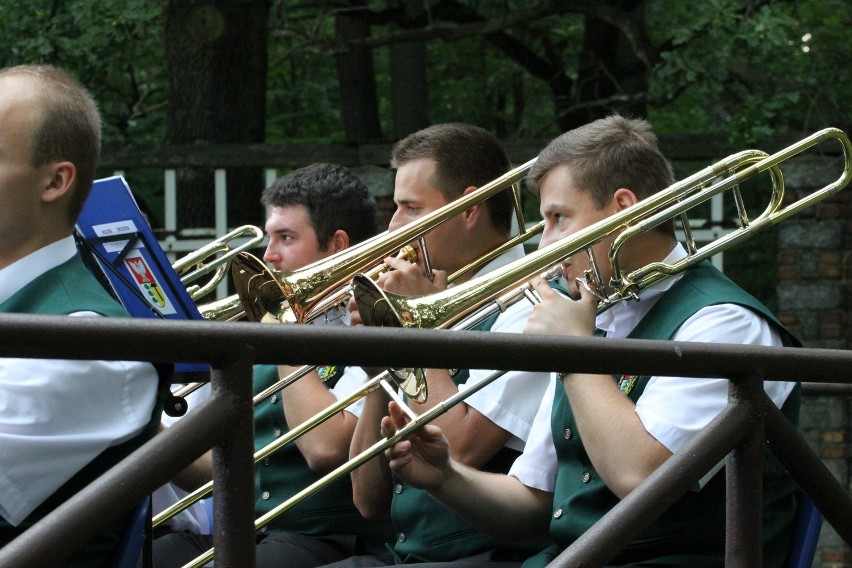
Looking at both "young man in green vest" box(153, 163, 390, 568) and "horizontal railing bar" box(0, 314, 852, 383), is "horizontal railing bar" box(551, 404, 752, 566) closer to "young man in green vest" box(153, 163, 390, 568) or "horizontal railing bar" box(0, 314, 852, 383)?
"horizontal railing bar" box(0, 314, 852, 383)

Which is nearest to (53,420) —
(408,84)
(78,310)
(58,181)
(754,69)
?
(78,310)

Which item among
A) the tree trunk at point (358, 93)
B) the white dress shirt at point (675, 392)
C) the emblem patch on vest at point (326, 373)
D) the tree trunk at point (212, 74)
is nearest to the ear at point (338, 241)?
the emblem patch on vest at point (326, 373)

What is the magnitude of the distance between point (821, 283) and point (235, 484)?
465 centimetres

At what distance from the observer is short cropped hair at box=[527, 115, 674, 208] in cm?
280

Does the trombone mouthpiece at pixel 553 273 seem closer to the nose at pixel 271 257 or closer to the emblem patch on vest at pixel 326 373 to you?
the emblem patch on vest at pixel 326 373

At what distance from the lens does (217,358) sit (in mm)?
1588

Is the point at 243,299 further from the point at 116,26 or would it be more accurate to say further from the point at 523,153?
the point at 116,26

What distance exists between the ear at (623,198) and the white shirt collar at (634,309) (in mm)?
130

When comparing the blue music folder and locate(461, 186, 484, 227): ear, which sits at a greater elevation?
the blue music folder

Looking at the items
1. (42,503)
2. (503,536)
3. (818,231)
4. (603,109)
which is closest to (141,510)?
(42,503)

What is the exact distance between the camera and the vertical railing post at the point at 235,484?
1608mm

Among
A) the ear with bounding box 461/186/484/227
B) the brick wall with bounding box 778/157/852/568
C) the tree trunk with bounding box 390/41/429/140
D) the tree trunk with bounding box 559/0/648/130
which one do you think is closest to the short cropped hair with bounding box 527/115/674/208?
the ear with bounding box 461/186/484/227

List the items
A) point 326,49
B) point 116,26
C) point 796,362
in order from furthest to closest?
1. point 326,49
2. point 116,26
3. point 796,362

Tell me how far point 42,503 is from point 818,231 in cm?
445
